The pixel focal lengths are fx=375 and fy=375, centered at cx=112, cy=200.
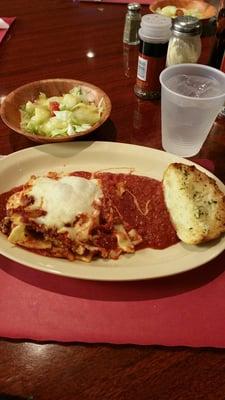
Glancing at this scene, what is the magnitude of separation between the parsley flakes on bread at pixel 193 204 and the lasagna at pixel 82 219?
42 mm

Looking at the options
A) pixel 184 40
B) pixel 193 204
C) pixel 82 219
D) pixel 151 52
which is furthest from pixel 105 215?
pixel 184 40

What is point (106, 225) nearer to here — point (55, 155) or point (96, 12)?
point (55, 155)

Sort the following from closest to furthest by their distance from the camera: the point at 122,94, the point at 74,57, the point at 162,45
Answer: the point at 162,45 < the point at 122,94 < the point at 74,57

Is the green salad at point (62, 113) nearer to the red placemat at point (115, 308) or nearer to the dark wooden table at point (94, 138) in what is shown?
the dark wooden table at point (94, 138)

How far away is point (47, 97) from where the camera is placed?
136 centimetres

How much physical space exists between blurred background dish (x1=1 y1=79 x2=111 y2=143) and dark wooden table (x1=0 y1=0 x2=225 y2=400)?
0.08 metres

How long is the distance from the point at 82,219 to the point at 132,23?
1215 millimetres

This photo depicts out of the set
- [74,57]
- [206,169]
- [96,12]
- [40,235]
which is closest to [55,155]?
[40,235]

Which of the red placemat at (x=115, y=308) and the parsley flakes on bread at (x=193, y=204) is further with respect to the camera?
the parsley flakes on bread at (x=193, y=204)

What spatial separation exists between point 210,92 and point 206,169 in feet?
0.85

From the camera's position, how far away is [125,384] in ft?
2.35

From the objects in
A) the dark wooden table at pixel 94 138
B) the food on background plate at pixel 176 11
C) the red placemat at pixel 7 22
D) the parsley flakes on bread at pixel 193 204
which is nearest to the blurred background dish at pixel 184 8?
the food on background plate at pixel 176 11

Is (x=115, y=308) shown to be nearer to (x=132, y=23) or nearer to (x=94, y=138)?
(x=94, y=138)

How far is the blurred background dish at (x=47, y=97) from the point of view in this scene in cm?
116
